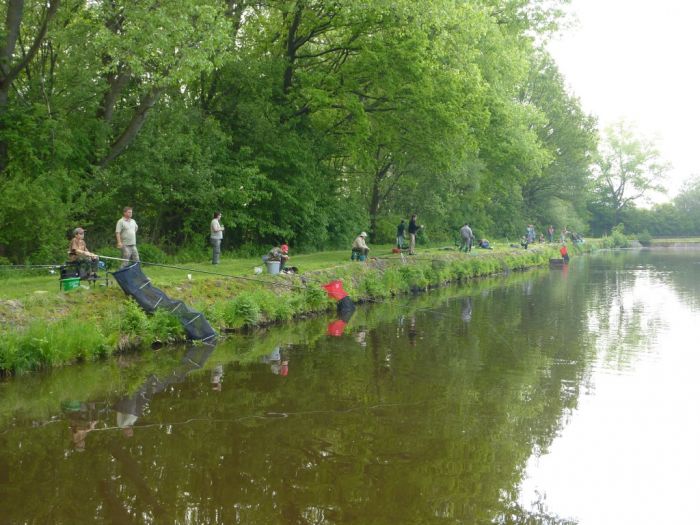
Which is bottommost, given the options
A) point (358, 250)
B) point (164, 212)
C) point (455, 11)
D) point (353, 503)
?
point (353, 503)

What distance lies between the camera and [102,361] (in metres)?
12.5

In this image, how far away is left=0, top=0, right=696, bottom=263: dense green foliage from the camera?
17516 millimetres

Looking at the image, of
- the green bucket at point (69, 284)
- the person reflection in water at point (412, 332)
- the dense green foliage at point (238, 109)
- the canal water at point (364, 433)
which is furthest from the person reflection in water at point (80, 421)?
the dense green foliage at point (238, 109)

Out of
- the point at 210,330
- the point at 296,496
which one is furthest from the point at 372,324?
the point at 296,496

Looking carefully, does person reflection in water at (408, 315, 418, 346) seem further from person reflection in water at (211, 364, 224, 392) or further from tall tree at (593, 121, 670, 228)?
tall tree at (593, 121, 670, 228)

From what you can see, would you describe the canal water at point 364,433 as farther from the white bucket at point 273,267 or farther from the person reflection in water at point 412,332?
the white bucket at point 273,267

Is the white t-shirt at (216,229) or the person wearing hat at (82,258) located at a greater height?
the white t-shirt at (216,229)

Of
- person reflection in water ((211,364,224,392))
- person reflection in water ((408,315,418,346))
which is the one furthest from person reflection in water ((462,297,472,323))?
person reflection in water ((211,364,224,392))

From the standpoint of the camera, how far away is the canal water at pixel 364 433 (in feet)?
21.9

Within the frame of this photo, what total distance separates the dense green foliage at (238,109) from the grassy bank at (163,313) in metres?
2.80

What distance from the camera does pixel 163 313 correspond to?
14.0 m

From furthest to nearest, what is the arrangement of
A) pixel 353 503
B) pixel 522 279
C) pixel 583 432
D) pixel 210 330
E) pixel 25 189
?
pixel 522 279
pixel 25 189
pixel 210 330
pixel 583 432
pixel 353 503

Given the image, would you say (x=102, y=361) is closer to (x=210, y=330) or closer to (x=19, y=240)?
(x=210, y=330)

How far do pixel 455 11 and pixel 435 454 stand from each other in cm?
1923
